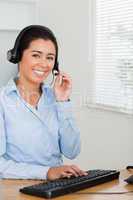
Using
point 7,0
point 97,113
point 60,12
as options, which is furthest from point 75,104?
point 7,0

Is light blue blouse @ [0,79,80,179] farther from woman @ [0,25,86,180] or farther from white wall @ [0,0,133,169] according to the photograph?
white wall @ [0,0,133,169]

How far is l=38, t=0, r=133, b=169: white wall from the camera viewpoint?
269 cm

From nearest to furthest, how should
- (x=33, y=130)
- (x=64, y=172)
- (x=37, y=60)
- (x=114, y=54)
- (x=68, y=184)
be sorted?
(x=68, y=184) < (x=64, y=172) < (x=33, y=130) < (x=37, y=60) < (x=114, y=54)

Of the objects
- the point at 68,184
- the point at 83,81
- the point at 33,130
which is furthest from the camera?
the point at 83,81

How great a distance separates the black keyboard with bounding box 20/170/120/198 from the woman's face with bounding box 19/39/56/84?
611mm

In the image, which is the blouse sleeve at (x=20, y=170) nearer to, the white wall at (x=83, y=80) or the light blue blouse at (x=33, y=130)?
the light blue blouse at (x=33, y=130)

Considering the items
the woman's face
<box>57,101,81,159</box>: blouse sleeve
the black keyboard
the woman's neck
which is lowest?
the black keyboard

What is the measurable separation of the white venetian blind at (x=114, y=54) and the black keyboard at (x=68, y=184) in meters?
1.04

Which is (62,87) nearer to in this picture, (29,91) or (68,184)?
(29,91)

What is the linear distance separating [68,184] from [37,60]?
78 centimetres

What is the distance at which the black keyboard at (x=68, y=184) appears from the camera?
1.29 meters

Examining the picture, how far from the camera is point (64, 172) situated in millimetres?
1523

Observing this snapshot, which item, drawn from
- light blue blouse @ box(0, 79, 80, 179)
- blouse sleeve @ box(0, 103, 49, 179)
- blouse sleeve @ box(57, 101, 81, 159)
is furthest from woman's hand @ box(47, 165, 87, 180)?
blouse sleeve @ box(57, 101, 81, 159)

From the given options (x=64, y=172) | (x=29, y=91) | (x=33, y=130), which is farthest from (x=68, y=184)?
(x=29, y=91)
